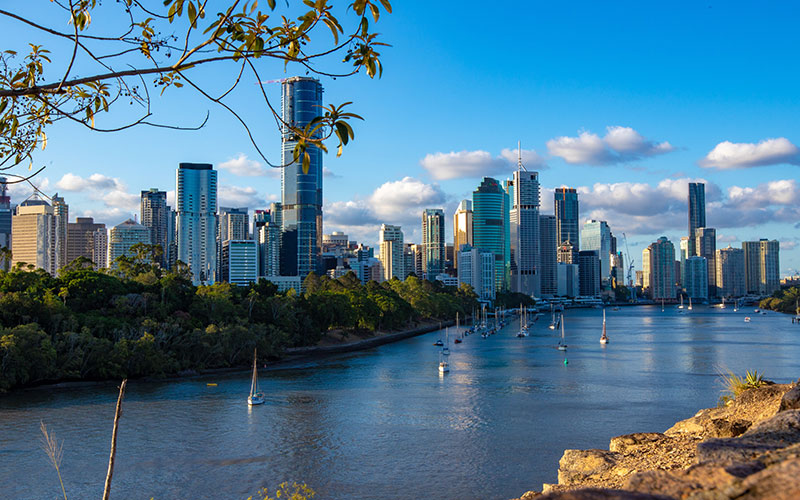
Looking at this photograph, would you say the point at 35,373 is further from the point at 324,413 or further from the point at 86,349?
the point at 324,413

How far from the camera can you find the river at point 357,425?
108 feet

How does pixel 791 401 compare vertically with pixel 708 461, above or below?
below

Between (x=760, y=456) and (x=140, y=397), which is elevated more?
(x=760, y=456)

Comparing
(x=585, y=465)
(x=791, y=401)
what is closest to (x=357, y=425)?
(x=585, y=465)

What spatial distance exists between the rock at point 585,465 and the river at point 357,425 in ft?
50.9

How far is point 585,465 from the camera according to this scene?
15.0m

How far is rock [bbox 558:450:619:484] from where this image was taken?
14383 millimetres

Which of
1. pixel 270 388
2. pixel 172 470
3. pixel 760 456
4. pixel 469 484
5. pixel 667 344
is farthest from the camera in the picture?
pixel 667 344

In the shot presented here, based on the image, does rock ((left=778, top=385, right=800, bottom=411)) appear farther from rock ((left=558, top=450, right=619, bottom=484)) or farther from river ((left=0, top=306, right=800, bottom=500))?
→ river ((left=0, top=306, right=800, bottom=500))

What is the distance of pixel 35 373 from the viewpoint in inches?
2320

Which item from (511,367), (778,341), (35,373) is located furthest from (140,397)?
(778,341)

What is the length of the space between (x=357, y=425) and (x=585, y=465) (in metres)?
A: 31.8

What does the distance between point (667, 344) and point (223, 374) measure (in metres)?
67.3

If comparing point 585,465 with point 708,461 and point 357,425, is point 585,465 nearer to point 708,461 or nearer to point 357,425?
point 708,461
